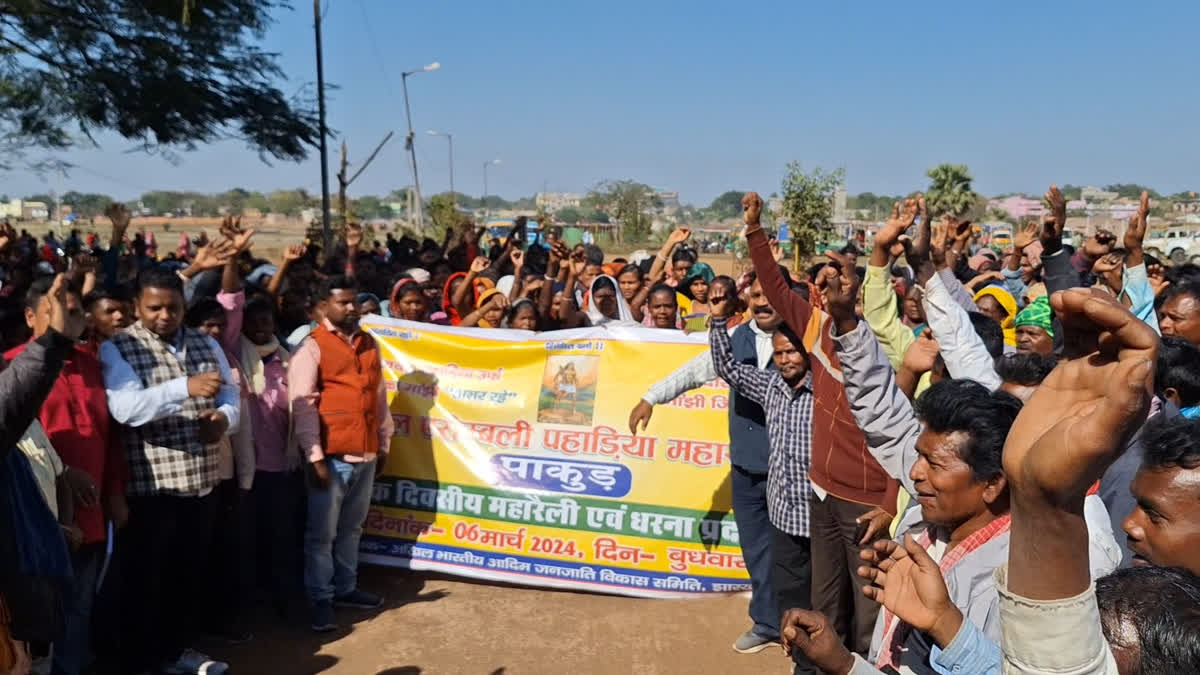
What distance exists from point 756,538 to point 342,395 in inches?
95.8

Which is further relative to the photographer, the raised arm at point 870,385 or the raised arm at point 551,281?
the raised arm at point 551,281

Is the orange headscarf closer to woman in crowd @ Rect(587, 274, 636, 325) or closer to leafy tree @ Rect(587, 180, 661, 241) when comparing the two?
woman in crowd @ Rect(587, 274, 636, 325)

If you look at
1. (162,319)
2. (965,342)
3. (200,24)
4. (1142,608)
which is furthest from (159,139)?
(1142,608)

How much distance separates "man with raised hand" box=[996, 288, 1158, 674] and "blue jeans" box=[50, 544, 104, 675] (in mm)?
3864

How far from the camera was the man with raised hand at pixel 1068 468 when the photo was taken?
1.07 m

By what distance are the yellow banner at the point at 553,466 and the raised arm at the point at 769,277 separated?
5.32 feet

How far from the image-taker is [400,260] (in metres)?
11.7

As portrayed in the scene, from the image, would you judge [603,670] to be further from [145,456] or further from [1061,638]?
[1061,638]

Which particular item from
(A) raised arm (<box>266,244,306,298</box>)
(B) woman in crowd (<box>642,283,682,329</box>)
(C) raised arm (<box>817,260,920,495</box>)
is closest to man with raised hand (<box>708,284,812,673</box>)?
(C) raised arm (<box>817,260,920,495</box>)

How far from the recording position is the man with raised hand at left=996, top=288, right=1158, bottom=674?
3.52ft

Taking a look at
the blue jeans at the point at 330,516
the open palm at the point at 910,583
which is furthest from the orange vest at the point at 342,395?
the open palm at the point at 910,583

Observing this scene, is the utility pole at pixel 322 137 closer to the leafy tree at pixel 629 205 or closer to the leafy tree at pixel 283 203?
the leafy tree at pixel 629 205

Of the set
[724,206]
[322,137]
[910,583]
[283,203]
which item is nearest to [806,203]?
[322,137]

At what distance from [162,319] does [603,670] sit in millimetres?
2793
